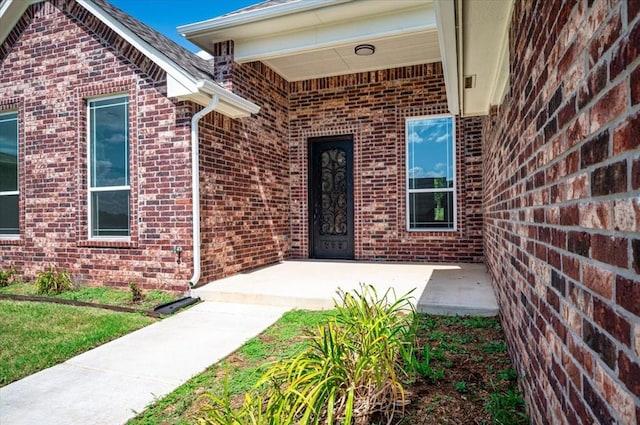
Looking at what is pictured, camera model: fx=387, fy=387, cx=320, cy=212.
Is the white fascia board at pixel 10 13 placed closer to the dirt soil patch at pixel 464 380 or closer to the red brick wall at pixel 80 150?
the red brick wall at pixel 80 150

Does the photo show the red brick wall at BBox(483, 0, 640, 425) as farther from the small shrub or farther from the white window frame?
the white window frame

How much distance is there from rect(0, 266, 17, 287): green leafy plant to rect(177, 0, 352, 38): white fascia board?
16.8ft

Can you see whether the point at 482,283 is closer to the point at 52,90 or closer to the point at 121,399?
the point at 121,399

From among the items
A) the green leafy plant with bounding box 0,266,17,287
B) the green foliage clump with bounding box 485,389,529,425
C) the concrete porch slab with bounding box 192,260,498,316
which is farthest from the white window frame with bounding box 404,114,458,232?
the green leafy plant with bounding box 0,266,17,287

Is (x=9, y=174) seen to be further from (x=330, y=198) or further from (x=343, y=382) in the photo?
(x=343, y=382)

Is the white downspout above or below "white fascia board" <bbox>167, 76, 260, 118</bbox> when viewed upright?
below

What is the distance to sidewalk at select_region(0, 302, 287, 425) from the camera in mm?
2631

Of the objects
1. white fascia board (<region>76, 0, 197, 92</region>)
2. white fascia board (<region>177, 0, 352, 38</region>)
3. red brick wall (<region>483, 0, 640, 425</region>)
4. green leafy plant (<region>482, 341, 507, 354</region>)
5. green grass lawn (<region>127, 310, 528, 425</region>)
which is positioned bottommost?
green grass lawn (<region>127, 310, 528, 425</region>)

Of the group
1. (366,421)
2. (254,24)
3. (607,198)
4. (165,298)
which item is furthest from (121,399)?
(254,24)

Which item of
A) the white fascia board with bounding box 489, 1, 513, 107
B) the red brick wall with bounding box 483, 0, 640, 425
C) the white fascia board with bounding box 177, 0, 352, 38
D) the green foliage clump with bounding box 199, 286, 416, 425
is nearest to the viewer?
the red brick wall with bounding box 483, 0, 640, 425

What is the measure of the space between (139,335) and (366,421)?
289 cm

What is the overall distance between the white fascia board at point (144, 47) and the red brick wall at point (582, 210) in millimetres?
4372

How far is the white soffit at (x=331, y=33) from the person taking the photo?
19.2ft

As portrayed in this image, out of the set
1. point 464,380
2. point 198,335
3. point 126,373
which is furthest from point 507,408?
point 198,335
